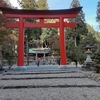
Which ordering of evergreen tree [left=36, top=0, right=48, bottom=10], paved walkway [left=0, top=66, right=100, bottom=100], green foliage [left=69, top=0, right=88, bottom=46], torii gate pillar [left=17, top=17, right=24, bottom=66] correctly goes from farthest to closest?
evergreen tree [left=36, top=0, right=48, bottom=10] → green foliage [left=69, top=0, right=88, bottom=46] → torii gate pillar [left=17, top=17, right=24, bottom=66] → paved walkway [left=0, top=66, right=100, bottom=100]

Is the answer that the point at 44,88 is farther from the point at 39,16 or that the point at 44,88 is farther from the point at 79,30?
the point at 79,30

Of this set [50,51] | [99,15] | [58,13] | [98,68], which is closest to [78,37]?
[50,51]

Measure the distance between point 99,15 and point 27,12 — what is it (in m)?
15.8

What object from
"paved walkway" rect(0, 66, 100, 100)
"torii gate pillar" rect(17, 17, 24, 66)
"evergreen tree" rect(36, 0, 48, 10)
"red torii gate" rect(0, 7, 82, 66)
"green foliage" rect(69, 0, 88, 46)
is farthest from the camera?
"evergreen tree" rect(36, 0, 48, 10)

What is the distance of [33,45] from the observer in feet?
121

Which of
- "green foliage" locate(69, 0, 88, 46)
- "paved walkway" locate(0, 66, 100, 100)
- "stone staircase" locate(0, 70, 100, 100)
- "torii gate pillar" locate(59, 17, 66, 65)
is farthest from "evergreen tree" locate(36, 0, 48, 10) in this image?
"paved walkway" locate(0, 66, 100, 100)

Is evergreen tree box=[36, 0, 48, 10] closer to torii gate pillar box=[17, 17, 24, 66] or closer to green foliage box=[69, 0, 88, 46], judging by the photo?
green foliage box=[69, 0, 88, 46]

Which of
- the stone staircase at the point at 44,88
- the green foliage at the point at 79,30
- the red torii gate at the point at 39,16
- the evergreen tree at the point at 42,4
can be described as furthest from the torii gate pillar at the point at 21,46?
the evergreen tree at the point at 42,4

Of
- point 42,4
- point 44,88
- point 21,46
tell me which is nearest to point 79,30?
point 42,4

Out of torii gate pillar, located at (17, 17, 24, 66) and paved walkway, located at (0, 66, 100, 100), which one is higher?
torii gate pillar, located at (17, 17, 24, 66)

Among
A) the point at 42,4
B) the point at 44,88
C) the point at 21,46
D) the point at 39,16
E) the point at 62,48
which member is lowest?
the point at 44,88

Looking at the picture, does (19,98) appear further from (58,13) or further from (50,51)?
(50,51)

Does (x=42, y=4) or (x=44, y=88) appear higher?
(x=42, y=4)

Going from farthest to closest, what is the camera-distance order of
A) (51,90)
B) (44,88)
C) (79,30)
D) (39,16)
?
(79,30) < (39,16) < (44,88) < (51,90)
